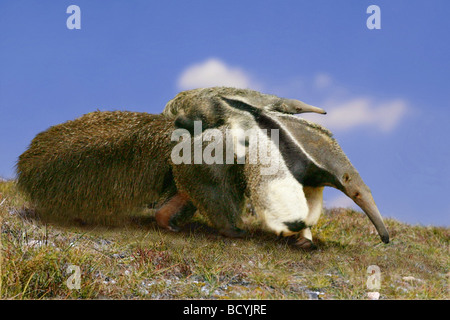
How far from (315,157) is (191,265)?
5.52ft

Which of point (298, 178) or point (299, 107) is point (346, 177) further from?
point (299, 107)

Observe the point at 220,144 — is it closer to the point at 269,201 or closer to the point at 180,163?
the point at 180,163

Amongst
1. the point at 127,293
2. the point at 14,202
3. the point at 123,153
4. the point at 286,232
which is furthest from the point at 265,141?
the point at 14,202

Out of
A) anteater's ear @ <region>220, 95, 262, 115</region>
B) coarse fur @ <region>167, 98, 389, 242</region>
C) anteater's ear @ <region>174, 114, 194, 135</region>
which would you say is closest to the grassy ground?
coarse fur @ <region>167, 98, 389, 242</region>

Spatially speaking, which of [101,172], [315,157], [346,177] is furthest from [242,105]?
[101,172]

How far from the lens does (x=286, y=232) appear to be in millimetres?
4582

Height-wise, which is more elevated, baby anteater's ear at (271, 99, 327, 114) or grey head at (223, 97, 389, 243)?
baby anteater's ear at (271, 99, 327, 114)

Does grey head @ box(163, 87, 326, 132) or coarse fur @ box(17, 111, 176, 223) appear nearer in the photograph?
grey head @ box(163, 87, 326, 132)

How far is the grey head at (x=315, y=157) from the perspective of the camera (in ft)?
15.2

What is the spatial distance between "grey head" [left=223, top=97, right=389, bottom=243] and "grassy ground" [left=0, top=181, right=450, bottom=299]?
0.71 metres

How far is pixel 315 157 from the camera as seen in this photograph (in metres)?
4.62

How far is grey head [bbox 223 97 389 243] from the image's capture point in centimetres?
462

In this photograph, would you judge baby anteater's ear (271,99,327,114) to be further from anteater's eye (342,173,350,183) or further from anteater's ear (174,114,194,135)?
anteater's ear (174,114,194,135)

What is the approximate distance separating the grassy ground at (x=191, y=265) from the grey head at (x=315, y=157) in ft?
2.31
